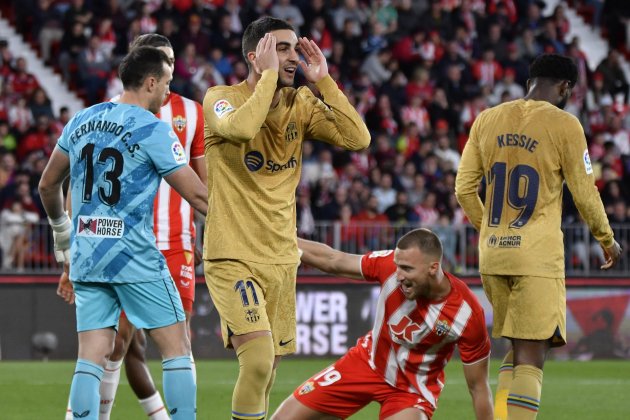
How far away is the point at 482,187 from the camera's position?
18.4 metres

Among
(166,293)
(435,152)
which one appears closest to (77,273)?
(166,293)

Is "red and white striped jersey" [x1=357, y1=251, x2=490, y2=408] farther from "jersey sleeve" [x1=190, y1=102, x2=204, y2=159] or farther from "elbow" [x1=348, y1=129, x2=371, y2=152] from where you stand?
Result: "jersey sleeve" [x1=190, y1=102, x2=204, y2=159]

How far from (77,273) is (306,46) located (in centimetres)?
179

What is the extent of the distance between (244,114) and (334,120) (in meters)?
0.70

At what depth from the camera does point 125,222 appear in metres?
6.58

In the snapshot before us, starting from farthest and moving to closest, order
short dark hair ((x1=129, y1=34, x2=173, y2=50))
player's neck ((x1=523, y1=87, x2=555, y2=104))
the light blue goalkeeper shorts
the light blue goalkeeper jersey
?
short dark hair ((x1=129, y1=34, x2=173, y2=50))
player's neck ((x1=523, y1=87, x2=555, y2=104))
the light blue goalkeeper shorts
the light blue goalkeeper jersey

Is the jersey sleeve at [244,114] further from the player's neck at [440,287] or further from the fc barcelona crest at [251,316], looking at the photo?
the player's neck at [440,287]

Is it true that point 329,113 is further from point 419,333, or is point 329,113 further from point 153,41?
point 153,41

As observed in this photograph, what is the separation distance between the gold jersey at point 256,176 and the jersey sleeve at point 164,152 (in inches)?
12.7

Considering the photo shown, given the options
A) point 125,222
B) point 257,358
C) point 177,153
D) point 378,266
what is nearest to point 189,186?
point 177,153

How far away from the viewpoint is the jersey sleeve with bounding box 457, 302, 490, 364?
7.05 metres

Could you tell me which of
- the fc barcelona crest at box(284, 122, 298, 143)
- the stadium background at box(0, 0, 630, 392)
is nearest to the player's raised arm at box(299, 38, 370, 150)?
the fc barcelona crest at box(284, 122, 298, 143)

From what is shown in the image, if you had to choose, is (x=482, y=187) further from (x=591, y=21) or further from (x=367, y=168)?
(x=591, y=21)

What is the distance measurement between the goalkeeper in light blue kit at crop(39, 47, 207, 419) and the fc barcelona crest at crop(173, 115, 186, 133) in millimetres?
1676
